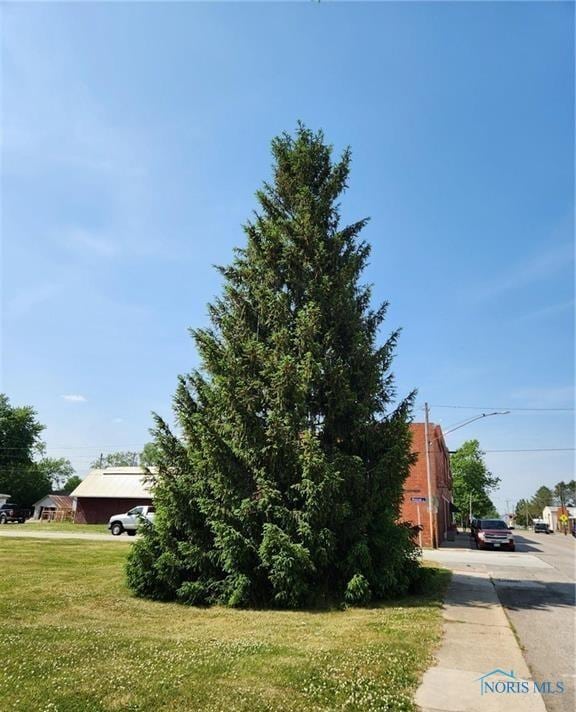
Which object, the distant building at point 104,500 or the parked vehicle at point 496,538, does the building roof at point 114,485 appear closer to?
the distant building at point 104,500

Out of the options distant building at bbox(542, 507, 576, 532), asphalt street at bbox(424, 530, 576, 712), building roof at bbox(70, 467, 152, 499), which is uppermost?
building roof at bbox(70, 467, 152, 499)

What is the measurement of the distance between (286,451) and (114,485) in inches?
1412

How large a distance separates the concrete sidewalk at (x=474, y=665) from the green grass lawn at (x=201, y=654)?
22 centimetres

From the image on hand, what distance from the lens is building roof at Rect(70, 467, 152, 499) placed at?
Result: 4016 cm

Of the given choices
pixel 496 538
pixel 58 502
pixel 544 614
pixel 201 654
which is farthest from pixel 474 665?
pixel 58 502

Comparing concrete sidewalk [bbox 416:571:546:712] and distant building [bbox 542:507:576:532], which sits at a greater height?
concrete sidewalk [bbox 416:571:546:712]

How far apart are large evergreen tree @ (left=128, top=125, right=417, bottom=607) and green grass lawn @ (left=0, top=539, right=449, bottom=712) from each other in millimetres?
815

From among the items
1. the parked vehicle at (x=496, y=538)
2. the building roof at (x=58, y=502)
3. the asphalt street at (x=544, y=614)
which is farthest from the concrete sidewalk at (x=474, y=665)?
the building roof at (x=58, y=502)

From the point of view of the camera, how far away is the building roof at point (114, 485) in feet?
132

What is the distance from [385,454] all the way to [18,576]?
31.3 ft

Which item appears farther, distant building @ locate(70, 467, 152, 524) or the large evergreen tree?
distant building @ locate(70, 467, 152, 524)

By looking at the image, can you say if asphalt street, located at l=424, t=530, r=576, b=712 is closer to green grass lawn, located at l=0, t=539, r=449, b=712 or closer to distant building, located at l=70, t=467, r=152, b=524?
green grass lawn, located at l=0, t=539, r=449, b=712

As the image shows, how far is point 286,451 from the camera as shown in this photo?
10.1 meters

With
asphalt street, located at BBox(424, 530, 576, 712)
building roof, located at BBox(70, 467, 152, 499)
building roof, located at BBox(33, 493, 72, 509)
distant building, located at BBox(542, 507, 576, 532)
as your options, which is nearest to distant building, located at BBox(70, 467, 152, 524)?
building roof, located at BBox(70, 467, 152, 499)
